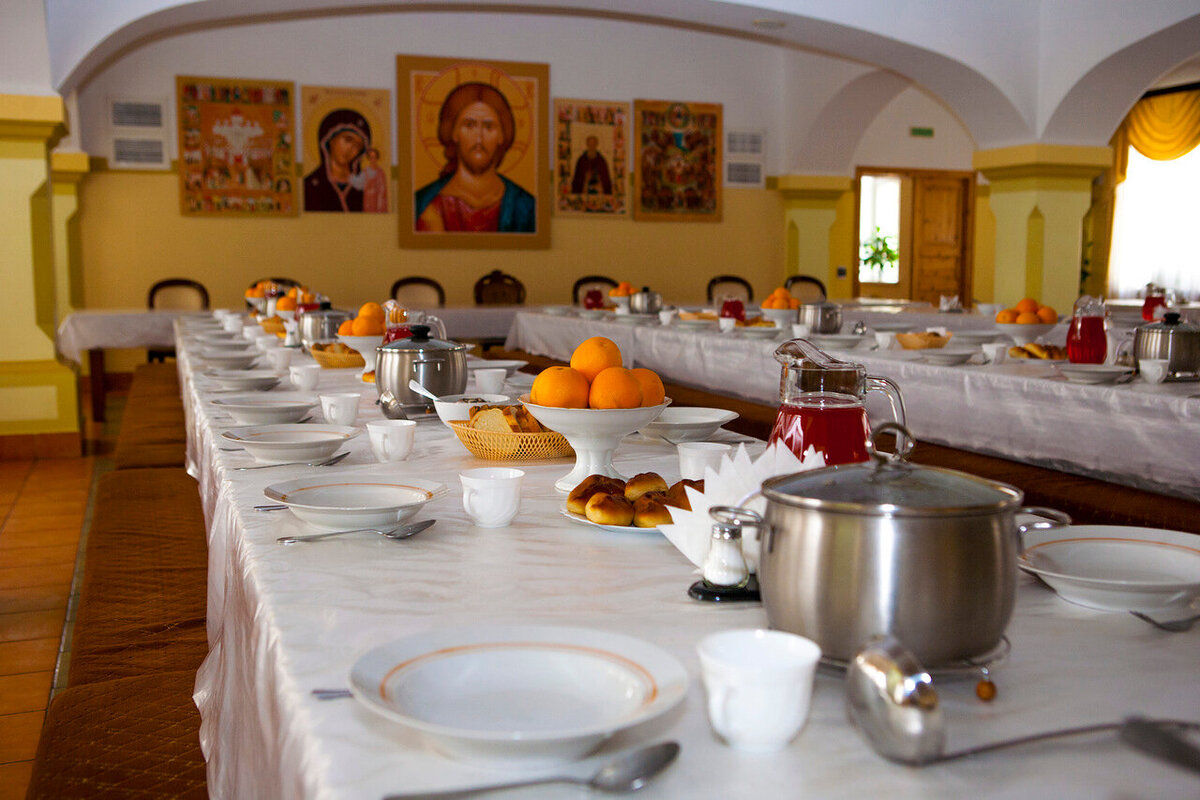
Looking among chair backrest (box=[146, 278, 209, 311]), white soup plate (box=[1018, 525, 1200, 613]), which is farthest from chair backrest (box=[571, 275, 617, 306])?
white soup plate (box=[1018, 525, 1200, 613])

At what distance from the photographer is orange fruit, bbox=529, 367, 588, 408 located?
1.21 m

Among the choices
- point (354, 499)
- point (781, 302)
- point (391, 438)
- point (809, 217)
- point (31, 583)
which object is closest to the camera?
point (354, 499)

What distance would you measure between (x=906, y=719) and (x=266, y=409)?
146cm

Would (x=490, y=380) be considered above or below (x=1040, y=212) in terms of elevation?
below

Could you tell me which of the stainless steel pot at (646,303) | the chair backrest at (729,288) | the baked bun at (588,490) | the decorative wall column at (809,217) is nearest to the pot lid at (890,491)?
the baked bun at (588,490)

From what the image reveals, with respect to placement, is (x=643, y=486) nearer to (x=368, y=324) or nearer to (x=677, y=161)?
(x=368, y=324)

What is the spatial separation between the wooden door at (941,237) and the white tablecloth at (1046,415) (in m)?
8.07

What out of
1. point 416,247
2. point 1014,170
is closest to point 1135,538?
point 1014,170

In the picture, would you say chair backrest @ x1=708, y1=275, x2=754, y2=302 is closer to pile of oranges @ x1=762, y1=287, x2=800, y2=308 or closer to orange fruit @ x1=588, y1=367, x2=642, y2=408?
pile of oranges @ x1=762, y1=287, x2=800, y2=308

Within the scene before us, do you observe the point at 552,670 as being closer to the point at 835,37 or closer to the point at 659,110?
the point at 835,37

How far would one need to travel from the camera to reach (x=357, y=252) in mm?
7344

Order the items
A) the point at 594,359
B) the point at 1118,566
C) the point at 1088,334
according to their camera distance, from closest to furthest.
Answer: the point at 1118,566 → the point at 594,359 → the point at 1088,334

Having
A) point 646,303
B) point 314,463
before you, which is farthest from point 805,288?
point 314,463

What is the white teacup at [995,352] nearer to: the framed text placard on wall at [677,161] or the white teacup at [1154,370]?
the white teacup at [1154,370]
